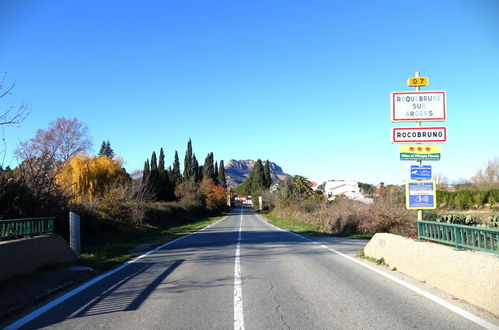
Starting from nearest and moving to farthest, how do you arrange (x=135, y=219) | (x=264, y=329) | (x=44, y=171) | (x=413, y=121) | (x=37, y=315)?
(x=264, y=329) → (x=37, y=315) → (x=413, y=121) → (x=44, y=171) → (x=135, y=219)

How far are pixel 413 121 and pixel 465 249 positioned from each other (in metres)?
4.14

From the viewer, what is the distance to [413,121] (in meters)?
10.4

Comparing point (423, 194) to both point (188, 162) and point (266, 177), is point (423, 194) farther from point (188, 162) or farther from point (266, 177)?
point (266, 177)

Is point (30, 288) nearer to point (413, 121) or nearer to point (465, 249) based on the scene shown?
point (465, 249)

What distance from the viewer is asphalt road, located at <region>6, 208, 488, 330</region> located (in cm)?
547

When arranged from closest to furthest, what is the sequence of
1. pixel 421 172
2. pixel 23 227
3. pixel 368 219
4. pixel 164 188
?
pixel 23 227 → pixel 421 172 → pixel 368 219 → pixel 164 188

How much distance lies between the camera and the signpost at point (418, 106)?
10.2 m

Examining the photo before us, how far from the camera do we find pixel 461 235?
7.07m

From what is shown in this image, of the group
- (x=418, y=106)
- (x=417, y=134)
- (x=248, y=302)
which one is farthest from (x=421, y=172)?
(x=248, y=302)

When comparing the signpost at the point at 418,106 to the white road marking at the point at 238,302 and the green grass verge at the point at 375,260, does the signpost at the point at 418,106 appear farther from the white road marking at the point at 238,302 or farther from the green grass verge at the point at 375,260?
the white road marking at the point at 238,302

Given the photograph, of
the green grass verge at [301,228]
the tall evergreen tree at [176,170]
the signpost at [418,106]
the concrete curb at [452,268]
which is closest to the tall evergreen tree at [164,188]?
the tall evergreen tree at [176,170]

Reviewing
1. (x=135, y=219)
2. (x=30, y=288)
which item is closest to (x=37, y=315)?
(x=30, y=288)

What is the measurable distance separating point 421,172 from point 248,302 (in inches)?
232

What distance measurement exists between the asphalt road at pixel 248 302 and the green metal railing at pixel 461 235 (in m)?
1.27
